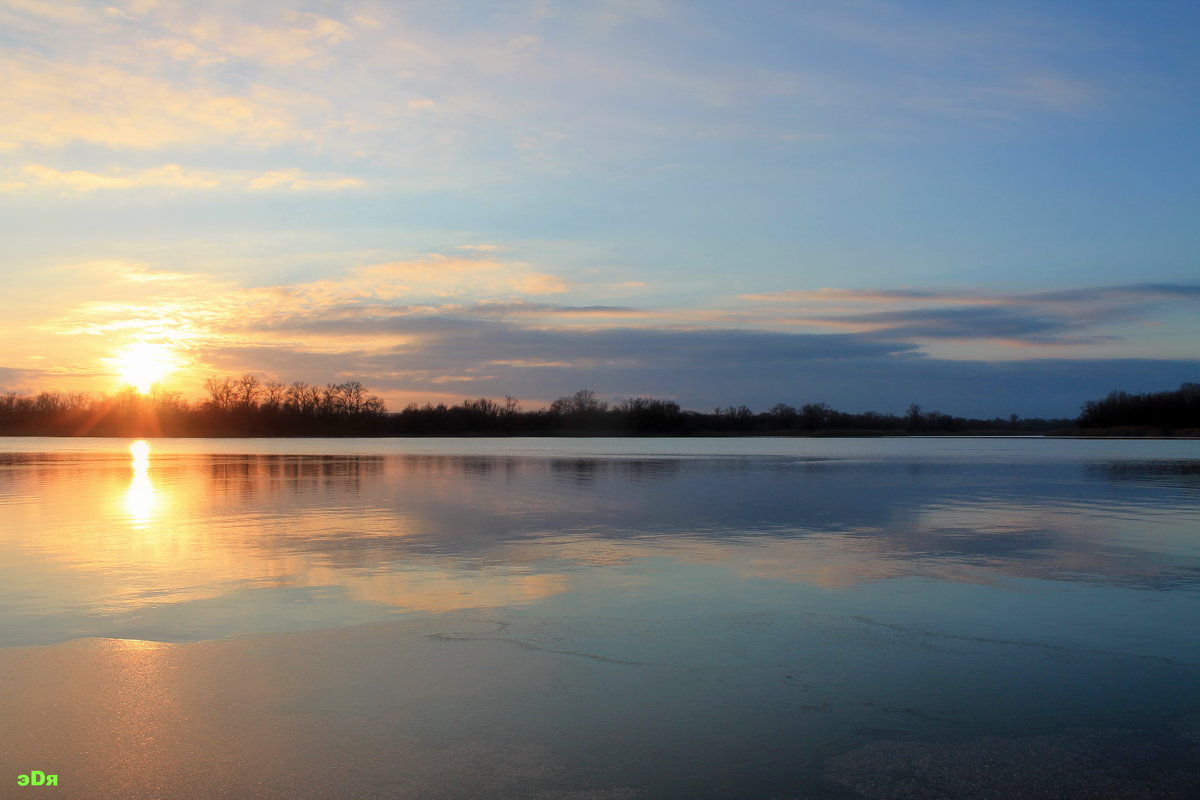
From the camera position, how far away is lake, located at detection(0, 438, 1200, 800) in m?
3.67

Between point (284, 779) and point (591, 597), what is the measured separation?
3.72 metres

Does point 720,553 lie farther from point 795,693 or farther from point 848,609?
point 795,693

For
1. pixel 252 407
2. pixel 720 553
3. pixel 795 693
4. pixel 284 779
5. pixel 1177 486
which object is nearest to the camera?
pixel 284 779

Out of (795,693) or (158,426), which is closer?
(795,693)

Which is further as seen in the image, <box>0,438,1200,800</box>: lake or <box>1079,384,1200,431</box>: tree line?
<box>1079,384,1200,431</box>: tree line

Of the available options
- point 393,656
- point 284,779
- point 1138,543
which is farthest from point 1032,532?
point 284,779

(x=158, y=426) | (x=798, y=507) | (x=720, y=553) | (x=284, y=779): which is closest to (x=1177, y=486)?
(x=798, y=507)

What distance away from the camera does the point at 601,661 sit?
5.23m

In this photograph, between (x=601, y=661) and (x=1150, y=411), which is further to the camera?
(x=1150, y=411)

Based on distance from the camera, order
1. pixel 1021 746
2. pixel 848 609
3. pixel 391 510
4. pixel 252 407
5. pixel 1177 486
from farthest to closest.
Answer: pixel 252 407 → pixel 1177 486 → pixel 391 510 → pixel 848 609 → pixel 1021 746

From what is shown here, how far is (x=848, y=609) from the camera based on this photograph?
6.66 m

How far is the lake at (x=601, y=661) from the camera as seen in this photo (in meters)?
3.67

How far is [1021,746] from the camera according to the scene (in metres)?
3.93

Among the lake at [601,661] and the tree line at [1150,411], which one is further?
the tree line at [1150,411]
